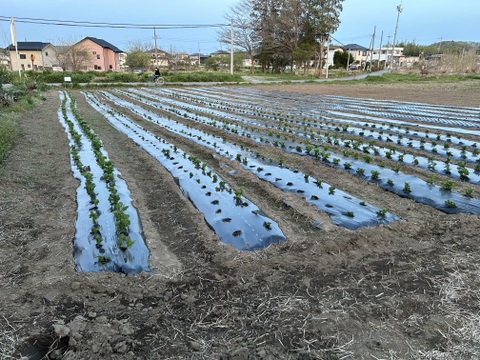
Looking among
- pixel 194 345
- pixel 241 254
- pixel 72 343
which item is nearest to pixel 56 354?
pixel 72 343

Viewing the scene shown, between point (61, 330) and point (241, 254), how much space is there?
174cm

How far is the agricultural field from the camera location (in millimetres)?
2566

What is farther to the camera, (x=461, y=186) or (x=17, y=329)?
(x=461, y=186)

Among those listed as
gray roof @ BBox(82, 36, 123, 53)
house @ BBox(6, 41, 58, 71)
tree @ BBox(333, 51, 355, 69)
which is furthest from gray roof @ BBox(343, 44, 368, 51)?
house @ BBox(6, 41, 58, 71)

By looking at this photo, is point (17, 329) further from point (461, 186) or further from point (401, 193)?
point (461, 186)

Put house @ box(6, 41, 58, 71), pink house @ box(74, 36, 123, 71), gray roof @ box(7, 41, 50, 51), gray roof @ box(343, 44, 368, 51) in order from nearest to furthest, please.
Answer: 1. house @ box(6, 41, 58, 71)
2. gray roof @ box(7, 41, 50, 51)
3. pink house @ box(74, 36, 123, 71)
4. gray roof @ box(343, 44, 368, 51)

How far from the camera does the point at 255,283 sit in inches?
127

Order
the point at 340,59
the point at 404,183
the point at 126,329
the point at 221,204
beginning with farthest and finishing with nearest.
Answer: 1. the point at 340,59
2. the point at 404,183
3. the point at 221,204
4. the point at 126,329

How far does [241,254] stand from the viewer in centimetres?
372

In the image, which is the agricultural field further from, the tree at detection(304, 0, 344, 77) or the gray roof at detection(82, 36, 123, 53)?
the gray roof at detection(82, 36, 123, 53)

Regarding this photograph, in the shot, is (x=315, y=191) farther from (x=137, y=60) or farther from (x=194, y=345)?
(x=137, y=60)

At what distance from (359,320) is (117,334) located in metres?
1.76

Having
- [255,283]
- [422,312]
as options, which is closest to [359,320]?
[422,312]

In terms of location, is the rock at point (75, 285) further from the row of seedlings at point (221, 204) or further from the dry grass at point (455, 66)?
the dry grass at point (455, 66)
